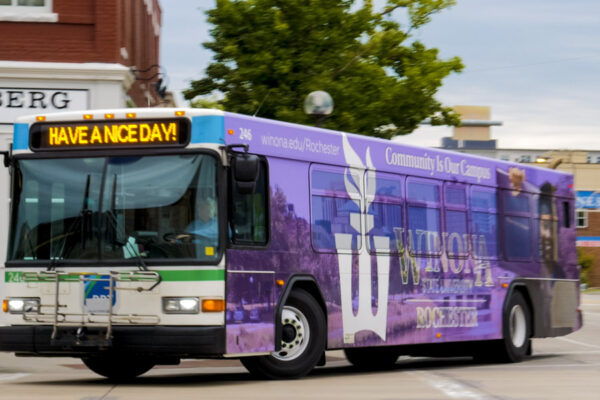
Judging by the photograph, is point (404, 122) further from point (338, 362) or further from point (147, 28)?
point (338, 362)

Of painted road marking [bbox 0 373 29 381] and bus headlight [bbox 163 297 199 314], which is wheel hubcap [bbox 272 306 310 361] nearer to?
bus headlight [bbox 163 297 199 314]

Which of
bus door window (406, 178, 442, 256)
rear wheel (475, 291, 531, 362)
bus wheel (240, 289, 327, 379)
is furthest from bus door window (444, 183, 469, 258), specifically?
bus wheel (240, 289, 327, 379)

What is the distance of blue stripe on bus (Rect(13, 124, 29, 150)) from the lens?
13344 mm

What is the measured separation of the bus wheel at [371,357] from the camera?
17469 millimetres

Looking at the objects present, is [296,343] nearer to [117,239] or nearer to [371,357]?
[117,239]

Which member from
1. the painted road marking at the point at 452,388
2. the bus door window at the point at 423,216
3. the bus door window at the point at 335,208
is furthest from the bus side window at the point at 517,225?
the bus door window at the point at 335,208

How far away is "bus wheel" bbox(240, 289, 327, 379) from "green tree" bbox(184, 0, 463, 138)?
40.3ft

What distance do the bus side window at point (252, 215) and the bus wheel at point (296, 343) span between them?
37.0 inches

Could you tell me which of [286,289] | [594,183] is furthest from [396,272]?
[594,183]

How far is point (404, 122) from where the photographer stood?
28.6 m

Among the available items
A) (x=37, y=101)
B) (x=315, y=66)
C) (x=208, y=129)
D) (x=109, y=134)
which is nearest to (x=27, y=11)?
(x=37, y=101)

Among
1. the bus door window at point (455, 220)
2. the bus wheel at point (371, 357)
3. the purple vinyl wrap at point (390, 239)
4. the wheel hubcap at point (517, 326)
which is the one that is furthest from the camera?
the wheel hubcap at point (517, 326)

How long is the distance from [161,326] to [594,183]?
82.0 metres

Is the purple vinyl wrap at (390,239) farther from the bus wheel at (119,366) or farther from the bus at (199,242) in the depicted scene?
the bus wheel at (119,366)
